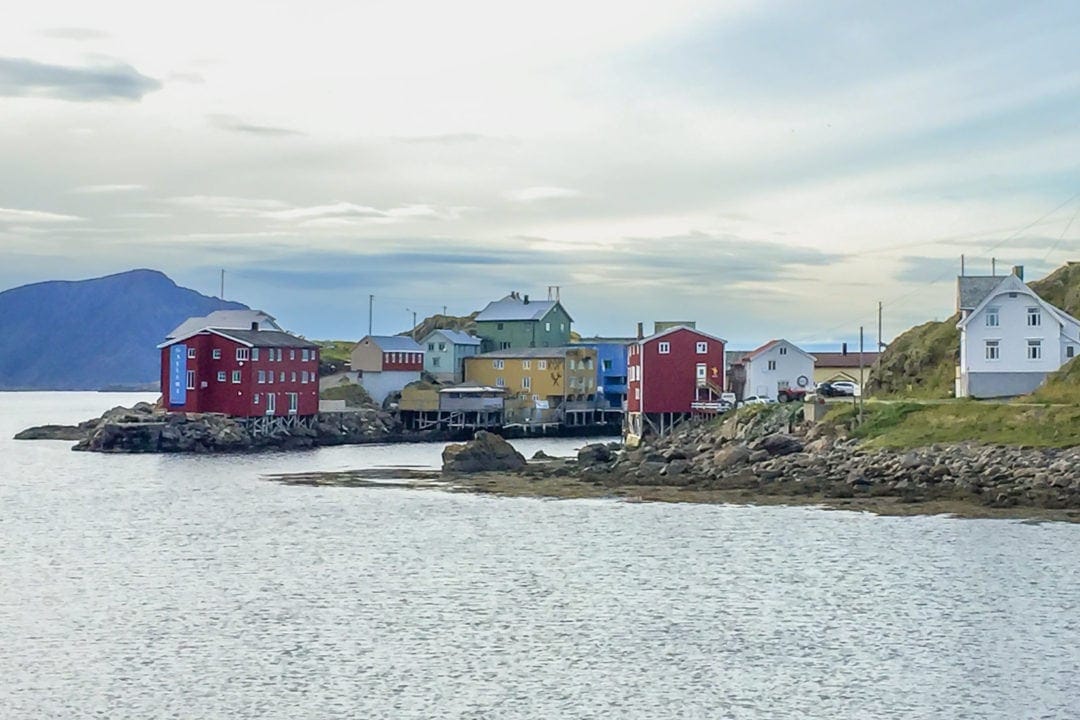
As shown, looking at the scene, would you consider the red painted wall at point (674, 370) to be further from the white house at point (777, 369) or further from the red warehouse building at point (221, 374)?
the red warehouse building at point (221, 374)

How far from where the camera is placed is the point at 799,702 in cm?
2153

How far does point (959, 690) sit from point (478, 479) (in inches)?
1438

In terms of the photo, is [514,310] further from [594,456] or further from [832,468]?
[832,468]

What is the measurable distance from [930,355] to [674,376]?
14.3 m

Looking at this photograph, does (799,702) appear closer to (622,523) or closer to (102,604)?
(102,604)

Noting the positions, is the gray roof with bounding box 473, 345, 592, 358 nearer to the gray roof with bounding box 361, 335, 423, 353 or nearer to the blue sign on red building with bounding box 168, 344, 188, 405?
the gray roof with bounding box 361, 335, 423, 353

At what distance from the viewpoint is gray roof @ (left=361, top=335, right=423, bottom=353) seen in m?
105

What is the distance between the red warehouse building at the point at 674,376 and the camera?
77500mm

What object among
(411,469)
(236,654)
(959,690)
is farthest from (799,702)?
(411,469)

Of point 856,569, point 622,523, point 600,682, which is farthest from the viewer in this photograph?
point 622,523

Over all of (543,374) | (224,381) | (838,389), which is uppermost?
(543,374)

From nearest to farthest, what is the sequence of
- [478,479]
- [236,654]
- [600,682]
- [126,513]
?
[600,682], [236,654], [126,513], [478,479]

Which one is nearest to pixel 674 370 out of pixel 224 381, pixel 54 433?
pixel 224 381

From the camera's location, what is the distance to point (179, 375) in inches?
3366
